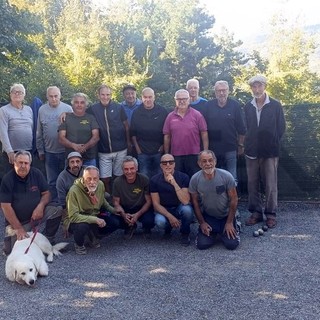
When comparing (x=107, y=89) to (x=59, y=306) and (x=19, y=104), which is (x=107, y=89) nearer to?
(x=19, y=104)

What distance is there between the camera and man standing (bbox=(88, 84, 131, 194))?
226 inches

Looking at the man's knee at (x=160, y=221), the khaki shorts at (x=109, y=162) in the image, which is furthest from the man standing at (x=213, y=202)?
the khaki shorts at (x=109, y=162)

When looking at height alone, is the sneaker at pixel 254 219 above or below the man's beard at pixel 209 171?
below

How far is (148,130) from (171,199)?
1.02m

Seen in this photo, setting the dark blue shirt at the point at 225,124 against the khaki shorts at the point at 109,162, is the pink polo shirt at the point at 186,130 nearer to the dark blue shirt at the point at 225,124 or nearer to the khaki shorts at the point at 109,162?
the dark blue shirt at the point at 225,124

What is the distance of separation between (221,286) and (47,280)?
1.60 m

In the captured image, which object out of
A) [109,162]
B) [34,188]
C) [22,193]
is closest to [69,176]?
[34,188]

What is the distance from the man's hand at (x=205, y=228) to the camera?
16.3 feet

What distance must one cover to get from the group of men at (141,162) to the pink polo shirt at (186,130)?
1 centimetres

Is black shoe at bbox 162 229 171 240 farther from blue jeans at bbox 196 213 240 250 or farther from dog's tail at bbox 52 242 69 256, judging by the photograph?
dog's tail at bbox 52 242 69 256

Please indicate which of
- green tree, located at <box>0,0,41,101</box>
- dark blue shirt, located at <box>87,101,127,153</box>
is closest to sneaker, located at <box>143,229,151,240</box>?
dark blue shirt, located at <box>87,101,127,153</box>

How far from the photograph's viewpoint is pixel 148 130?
5.77 meters

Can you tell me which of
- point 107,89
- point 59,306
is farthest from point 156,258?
point 107,89

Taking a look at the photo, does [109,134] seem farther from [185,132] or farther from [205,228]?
[205,228]
